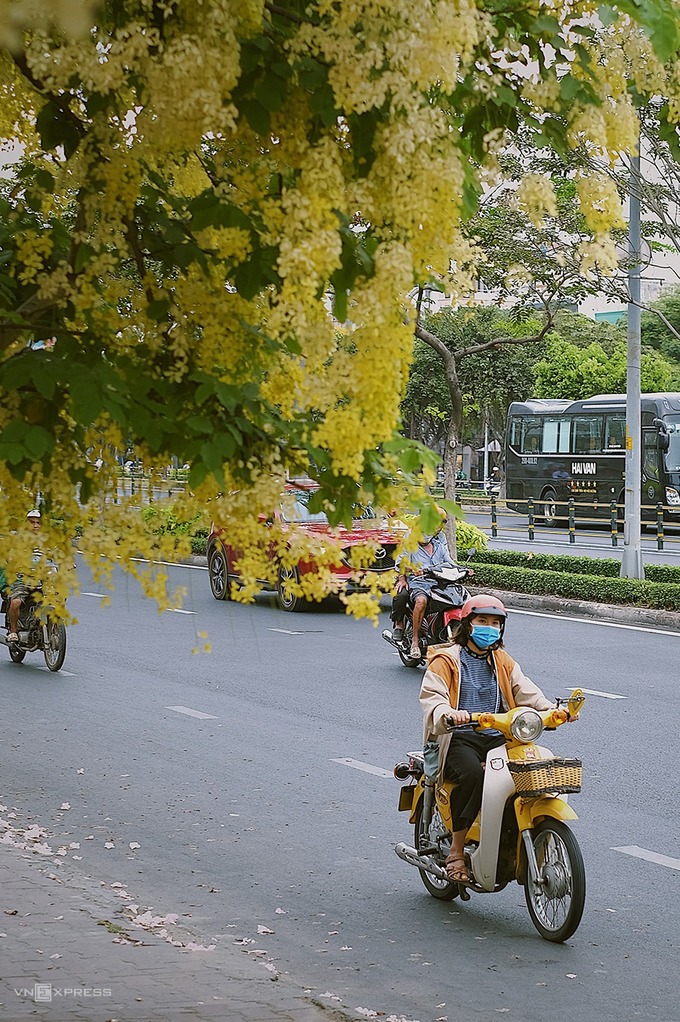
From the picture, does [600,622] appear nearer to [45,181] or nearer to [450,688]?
[450,688]

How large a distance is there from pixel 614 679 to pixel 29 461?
10.7m

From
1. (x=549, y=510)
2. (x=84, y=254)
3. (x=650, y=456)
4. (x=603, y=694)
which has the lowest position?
(x=603, y=694)

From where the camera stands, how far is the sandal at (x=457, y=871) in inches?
261

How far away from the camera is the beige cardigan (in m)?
6.71

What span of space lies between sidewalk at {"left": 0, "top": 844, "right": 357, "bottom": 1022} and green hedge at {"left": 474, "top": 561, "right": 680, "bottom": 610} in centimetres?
1341

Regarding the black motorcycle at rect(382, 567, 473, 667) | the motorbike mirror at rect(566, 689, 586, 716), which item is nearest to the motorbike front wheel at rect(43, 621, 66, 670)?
the black motorcycle at rect(382, 567, 473, 667)

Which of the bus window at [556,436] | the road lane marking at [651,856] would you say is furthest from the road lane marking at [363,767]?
the bus window at [556,436]

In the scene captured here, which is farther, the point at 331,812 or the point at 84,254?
the point at 331,812

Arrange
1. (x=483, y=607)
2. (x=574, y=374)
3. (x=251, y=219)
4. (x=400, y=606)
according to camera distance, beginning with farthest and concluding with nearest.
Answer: (x=574, y=374), (x=400, y=606), (x=483, y=607), (x=251, y=219)

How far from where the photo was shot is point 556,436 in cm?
4309

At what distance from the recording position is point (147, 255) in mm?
4230

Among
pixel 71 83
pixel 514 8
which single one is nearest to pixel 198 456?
pixel 71 83

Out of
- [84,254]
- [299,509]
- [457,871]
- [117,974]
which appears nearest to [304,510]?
[299,509]

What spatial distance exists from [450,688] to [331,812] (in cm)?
221
